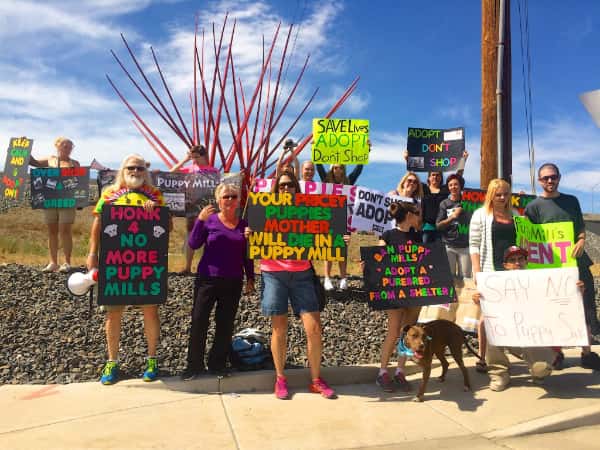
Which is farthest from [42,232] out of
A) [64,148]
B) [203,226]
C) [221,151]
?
[203,226]

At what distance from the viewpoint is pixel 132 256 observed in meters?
4.91

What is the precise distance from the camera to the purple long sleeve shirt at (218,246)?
4.81 metres

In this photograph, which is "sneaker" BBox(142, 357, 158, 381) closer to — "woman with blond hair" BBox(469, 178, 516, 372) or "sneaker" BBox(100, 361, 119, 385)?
"sneaker" BBox(100, 361, 119, 385)

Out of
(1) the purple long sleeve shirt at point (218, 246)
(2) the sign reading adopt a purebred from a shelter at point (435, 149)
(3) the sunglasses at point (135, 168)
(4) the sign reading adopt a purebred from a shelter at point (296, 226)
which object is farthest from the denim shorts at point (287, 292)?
(2) the sign reading adopt a purebred from a shelter at point (435, 149)

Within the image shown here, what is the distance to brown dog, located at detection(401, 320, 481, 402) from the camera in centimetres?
454

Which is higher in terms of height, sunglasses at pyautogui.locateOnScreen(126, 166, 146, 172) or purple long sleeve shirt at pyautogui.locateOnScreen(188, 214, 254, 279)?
sunglasses at pyautogui.locateOnScreen(126, 166, 146, 172)

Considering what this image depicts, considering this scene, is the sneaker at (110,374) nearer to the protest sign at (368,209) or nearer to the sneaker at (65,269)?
the sneaker at (65,269)

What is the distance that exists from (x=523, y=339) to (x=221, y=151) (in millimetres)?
8971

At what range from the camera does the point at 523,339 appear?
4621mm

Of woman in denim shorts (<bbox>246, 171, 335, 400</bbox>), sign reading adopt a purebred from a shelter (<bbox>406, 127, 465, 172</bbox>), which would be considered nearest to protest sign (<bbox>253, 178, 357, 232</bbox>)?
sign reading adopt a purebred from a shelter (<bbox>406, 127, 465, 172</bbox>)

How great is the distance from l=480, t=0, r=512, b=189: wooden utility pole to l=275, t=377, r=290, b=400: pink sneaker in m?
5.50

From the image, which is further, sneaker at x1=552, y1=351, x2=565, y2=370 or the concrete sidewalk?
sneaker at x1=552, y1=351, x2=565, y2=370

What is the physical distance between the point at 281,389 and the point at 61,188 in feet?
18.1

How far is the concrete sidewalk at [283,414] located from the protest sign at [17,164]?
5.16 metres
